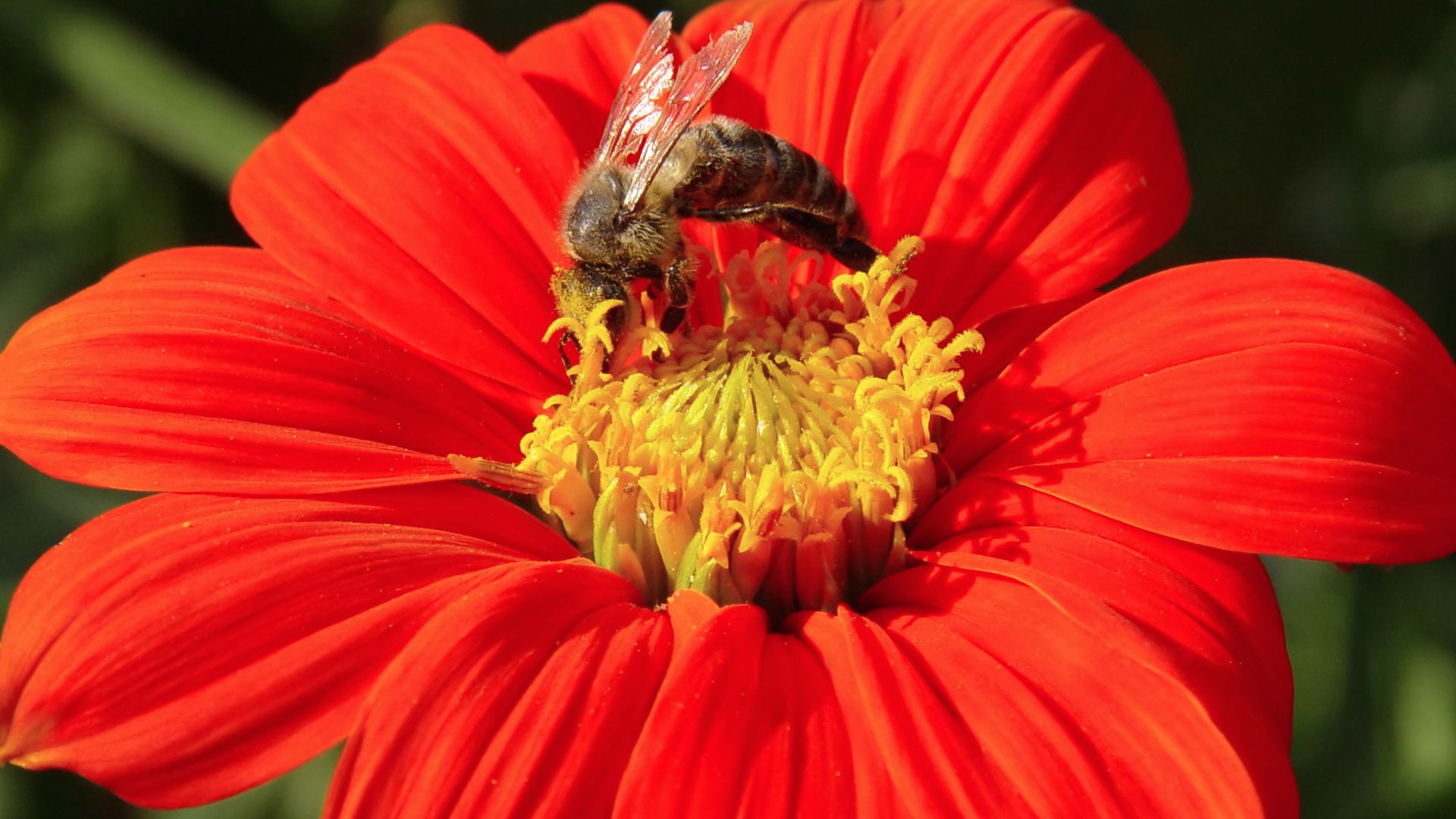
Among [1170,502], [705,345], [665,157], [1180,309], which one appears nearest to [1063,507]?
[1170,502]

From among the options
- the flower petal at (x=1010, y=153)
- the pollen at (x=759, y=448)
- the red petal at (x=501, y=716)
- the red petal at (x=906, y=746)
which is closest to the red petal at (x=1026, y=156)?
the flower petal at (x=1010, y=153)

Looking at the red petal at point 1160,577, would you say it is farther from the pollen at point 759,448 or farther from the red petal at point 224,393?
the red petal at point 224,393

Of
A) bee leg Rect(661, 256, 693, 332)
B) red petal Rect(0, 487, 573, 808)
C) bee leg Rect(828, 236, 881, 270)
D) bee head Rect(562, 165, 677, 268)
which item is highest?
bee head Rect(562, 165, 677, 268)

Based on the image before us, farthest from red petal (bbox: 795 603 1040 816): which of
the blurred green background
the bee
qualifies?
the blurred green background

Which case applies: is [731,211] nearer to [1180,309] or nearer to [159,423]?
[1180,309]

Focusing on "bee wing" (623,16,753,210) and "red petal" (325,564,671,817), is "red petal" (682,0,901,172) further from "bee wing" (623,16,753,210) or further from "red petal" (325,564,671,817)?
"red petal" (325,564,671,817)

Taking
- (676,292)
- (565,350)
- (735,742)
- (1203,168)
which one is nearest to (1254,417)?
(735,742)
